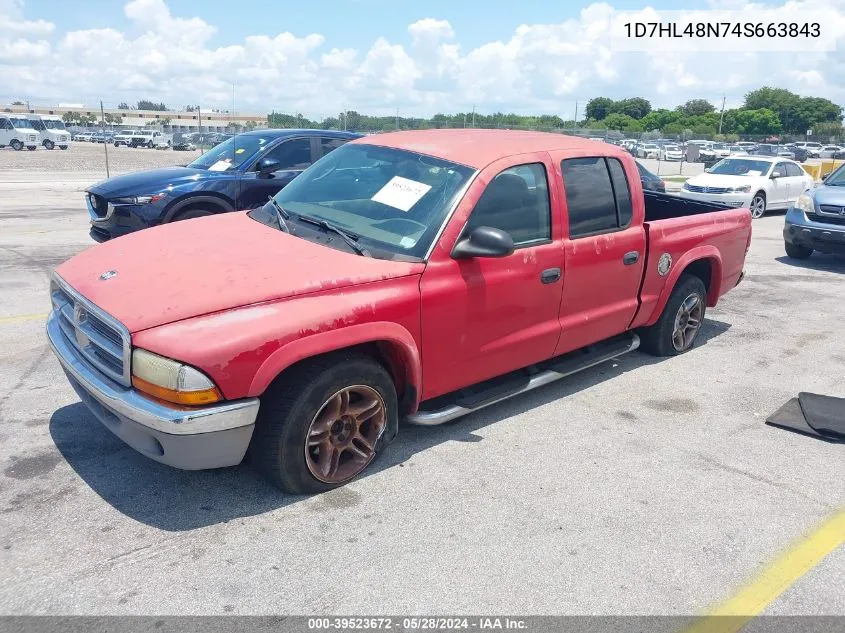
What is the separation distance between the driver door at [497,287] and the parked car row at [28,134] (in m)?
46.0

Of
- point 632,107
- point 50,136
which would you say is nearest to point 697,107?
point 632,107

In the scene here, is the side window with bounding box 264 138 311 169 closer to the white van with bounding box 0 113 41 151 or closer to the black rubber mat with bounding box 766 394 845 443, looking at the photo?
the black rubber mat with bounding box 766 394 845 443

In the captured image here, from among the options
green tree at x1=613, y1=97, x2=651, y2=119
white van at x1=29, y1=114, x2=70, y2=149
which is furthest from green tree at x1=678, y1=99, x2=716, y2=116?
white van at x1=29, y1=114, x2=70, y2=149

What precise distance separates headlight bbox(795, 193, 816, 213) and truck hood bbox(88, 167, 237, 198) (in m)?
8.33

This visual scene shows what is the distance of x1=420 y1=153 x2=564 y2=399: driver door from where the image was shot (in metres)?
3.86

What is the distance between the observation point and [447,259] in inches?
152

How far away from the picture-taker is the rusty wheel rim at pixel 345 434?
3531 millimetres

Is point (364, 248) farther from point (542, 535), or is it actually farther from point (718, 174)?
point (718, 174)

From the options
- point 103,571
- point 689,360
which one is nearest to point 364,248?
point 103,571

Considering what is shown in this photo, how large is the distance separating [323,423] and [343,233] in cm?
114

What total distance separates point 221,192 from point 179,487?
532 cm

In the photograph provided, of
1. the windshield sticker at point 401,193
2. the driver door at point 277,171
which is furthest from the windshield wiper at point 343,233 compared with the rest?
the driver door at point 277,171

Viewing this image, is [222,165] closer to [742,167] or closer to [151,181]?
[151,181]

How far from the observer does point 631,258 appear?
16.6 feet
